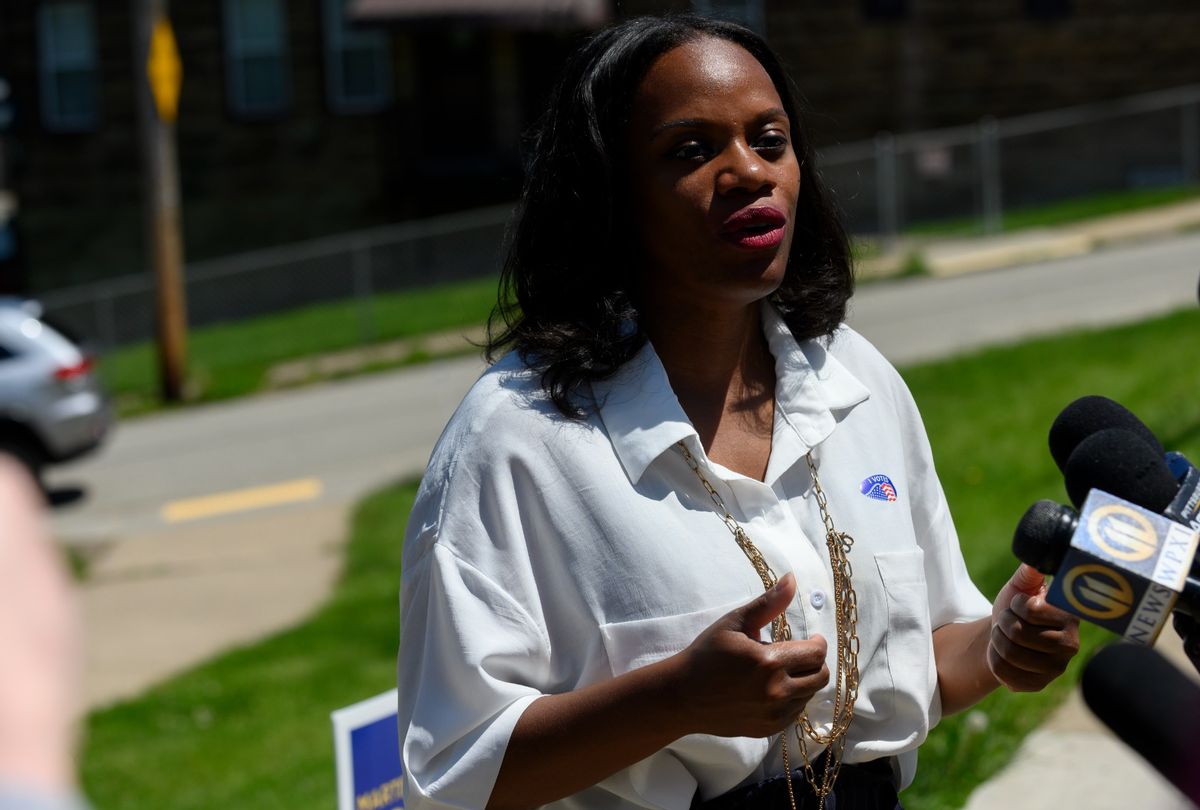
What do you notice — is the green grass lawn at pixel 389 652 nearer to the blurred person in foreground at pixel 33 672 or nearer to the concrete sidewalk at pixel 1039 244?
the blurred person in foreground at pixel 33 672

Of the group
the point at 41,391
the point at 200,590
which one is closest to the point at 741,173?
the point at 200,590

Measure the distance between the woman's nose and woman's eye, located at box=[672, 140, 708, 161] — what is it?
Answer: 1.3 inches

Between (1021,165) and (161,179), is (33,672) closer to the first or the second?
(161,179)

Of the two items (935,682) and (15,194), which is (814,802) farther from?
(15,194)

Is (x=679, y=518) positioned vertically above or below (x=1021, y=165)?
above

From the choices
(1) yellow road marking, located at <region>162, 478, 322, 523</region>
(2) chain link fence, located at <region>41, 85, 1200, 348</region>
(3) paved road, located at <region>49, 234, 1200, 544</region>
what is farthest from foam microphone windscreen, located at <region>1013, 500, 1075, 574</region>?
(2) chain link fence, located at <region>41, 85, 1200, 348</region>

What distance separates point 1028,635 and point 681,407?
0.59 meters

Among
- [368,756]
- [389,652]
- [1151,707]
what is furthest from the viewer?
[389,652]

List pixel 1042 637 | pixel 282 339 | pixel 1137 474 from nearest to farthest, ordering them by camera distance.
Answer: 1. pixel 1137 474
2. pixel 1042 637
3. pixel 282 339

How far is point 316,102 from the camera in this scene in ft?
76.5

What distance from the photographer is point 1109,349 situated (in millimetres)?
11062

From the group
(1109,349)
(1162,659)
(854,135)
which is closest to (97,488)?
(1109,349)

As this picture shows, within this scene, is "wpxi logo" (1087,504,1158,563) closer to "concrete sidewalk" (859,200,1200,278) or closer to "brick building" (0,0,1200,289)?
"concrete sidewalk" (859,200,1200,278)

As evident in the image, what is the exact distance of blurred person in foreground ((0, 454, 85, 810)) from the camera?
0.74 meters
